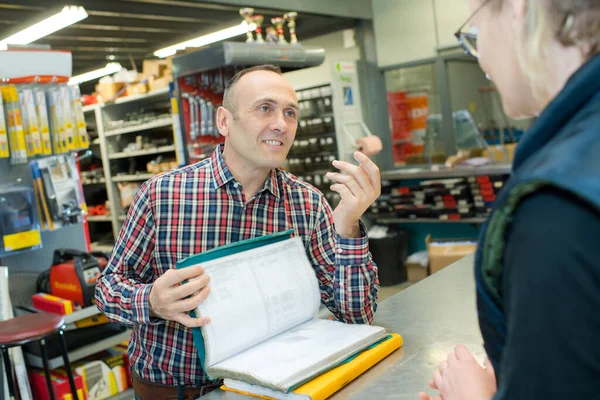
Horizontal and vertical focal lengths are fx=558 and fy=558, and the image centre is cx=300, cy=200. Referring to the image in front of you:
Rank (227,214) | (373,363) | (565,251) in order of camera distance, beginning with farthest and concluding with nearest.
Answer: (227,214) < (373,363) < (565,251)

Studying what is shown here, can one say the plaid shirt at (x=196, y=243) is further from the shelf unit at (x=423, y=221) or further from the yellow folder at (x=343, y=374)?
the shelf unit at (x=423, y=221)

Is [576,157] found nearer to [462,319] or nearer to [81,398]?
[462,319]

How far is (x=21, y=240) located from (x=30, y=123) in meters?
0.77

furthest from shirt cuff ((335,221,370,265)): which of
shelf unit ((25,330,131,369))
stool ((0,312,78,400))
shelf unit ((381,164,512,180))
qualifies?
shelf unit ((381,164,512,180))

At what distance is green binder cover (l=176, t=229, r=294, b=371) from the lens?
4.25 ft

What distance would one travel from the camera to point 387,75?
760 cm

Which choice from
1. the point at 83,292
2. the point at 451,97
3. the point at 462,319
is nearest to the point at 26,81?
the point at 83,292

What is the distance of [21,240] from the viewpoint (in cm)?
358

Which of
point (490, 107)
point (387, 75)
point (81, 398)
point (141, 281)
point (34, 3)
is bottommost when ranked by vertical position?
point (81, 398)

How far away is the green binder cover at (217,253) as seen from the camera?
1296mm

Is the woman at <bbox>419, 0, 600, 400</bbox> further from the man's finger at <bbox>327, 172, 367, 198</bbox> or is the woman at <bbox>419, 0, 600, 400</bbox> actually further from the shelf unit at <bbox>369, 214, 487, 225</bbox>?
the shelf unit at <bbox>369, 214, 487, 225</bbox>

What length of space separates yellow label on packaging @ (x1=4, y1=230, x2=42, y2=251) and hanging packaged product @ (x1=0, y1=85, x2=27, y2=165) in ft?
1.63

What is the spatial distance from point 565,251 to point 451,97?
678 centimetres

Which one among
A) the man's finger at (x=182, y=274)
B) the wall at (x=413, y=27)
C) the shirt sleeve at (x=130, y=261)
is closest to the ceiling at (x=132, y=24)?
the wall at (x=413, y=27)
